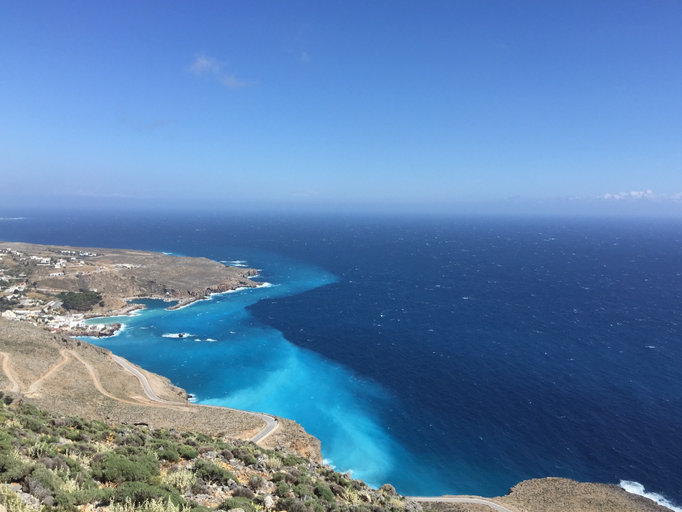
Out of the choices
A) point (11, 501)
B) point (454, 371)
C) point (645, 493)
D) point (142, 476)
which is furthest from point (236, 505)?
point (454, 371)

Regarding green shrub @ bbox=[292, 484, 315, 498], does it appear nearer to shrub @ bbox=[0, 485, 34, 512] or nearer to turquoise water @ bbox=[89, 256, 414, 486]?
shrub @ bbox=[0, 485, 34, 512]

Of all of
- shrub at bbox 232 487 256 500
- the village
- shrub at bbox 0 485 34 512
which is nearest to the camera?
shrub at bbox 0 485 34 512

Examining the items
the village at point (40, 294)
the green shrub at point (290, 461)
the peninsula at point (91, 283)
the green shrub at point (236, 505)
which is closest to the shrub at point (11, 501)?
the green shrub at point (236, 505)

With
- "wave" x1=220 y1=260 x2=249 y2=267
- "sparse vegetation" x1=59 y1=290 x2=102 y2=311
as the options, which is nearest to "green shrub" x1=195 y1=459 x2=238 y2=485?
"sparse vegetation" x1=59 y1=290 x2=102 y2=311

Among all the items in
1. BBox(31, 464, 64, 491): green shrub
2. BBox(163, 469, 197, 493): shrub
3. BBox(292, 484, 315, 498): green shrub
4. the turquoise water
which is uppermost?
BBox(31, 464, 64, 491): green shrub

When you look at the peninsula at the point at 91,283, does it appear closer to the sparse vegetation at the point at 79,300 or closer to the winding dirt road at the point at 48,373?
the sparse vegetation at the point at 79,300

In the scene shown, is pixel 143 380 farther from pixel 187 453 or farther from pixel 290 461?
pixel 187 453

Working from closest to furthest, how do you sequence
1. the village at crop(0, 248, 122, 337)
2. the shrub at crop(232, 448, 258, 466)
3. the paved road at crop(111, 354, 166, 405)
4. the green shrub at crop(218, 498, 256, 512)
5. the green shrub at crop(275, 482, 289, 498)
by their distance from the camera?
the green shrub at crop(218, 498, 256, 512) < the green shrub at crop(275, 482, 289, 498) < the shrub at crop(232, 448, 258, 466) < the paved road at crop(111, 354, 166, 405) < the village at crop(0, 248, 122, 337)
